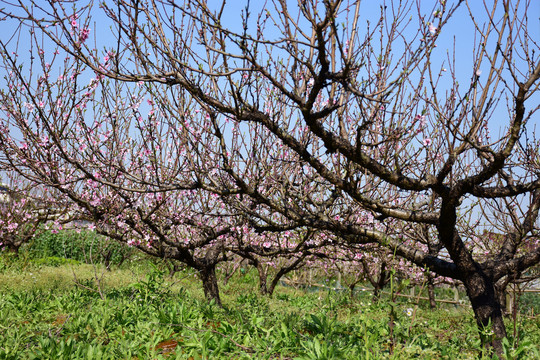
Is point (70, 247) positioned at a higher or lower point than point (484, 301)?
higher

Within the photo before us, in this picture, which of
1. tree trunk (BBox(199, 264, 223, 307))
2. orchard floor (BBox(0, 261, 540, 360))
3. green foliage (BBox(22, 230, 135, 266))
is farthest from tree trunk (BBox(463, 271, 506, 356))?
green foliage (BBox(22, 230, 135, 266))

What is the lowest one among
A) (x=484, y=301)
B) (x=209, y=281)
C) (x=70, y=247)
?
(x=484, y=301)

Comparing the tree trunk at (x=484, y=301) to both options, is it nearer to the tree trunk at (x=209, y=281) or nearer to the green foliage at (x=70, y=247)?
the tree trunk at (x=209, y=281)

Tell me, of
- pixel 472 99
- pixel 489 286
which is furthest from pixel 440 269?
pixel 472 99

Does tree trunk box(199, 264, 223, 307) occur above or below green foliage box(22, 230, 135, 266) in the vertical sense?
below

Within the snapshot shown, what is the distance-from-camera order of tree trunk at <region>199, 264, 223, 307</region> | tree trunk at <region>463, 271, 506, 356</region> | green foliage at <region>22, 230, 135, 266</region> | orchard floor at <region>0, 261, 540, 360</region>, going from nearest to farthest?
orchard floor at <region>0, 261, 540, 360</region>, tree trunk at <region>463, 271, 506, 356</region>, tree trunk at <region>199, 264, 223, 307</region>, green foliage at <region>22, 230, 135, 266</region>

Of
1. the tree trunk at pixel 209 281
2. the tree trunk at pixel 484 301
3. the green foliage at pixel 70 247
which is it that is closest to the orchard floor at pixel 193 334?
the tree trunk at pixel 484 301

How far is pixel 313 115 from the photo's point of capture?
3.86m

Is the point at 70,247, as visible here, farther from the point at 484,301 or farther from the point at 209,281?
the point at 484,301

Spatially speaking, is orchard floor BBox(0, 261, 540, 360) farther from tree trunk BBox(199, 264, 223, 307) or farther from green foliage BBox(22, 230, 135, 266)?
green foliage BBox(22, 230, 135, 266)

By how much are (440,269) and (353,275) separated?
12.0m

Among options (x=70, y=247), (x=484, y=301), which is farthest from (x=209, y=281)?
(x=70, y=247)

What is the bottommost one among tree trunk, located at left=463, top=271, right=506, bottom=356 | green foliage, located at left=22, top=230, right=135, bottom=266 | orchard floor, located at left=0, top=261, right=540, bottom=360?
orchard floor, located at left=0, top=261, right=540, bottom=360

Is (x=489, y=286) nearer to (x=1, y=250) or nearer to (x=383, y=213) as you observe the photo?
(x=383, y=213)
